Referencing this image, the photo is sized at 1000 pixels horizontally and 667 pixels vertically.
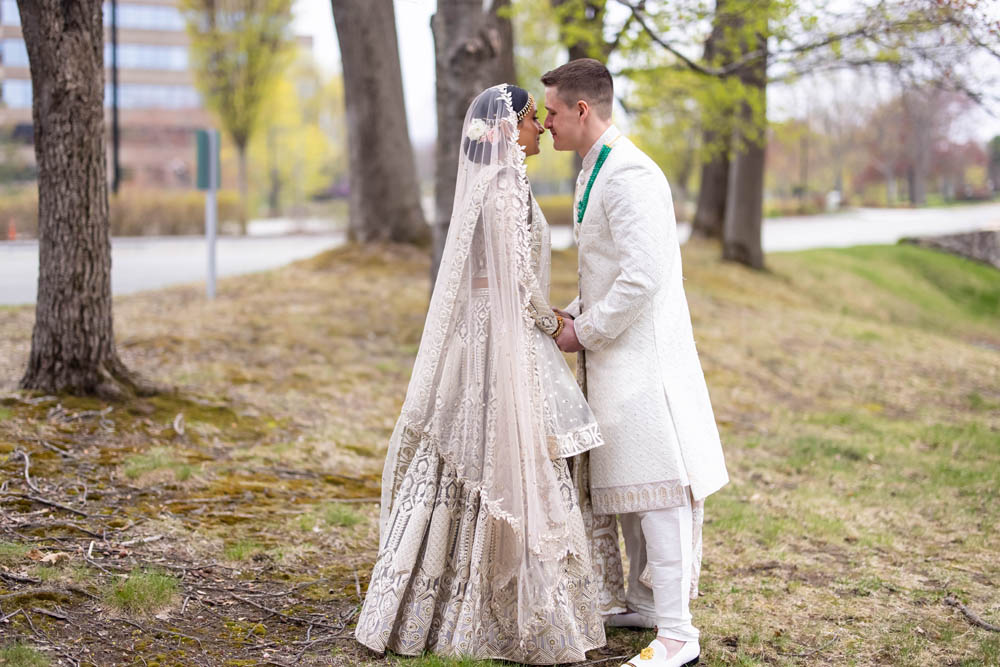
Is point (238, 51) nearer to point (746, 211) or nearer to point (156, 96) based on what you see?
point (746, 211)

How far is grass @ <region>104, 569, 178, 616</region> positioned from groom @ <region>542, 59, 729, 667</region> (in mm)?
1728

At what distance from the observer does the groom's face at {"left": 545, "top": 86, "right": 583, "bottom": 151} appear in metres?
3.45

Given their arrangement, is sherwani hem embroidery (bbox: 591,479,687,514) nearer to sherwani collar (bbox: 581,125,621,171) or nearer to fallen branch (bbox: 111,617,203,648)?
sherwani collar (bbox: 581,125,621,171)

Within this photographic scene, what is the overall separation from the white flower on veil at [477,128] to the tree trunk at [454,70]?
4.58 m

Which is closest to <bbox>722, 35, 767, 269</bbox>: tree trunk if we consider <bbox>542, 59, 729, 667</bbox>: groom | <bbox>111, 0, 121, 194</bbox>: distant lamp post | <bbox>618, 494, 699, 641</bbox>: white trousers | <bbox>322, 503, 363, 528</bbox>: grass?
<bbox>322, 503, 363, 528</bbox>: grass

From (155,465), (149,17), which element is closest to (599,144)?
(155,465)

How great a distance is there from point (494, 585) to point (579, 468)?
523 mm

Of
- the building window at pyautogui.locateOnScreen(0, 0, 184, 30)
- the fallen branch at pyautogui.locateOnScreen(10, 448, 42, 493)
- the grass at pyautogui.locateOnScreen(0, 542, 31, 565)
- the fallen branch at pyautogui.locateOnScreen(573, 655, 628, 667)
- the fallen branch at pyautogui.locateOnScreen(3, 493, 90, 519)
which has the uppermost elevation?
the building window at pyautogui.locateOnScreen(0, 0, 184, 30)

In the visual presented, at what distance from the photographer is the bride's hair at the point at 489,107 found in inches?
131

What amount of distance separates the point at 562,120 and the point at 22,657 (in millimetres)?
2529

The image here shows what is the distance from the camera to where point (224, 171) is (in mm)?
47438

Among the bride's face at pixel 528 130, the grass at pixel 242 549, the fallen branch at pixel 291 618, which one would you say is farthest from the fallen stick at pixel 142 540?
the bride's face at pixel 528 130

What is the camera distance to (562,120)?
11.4 feet

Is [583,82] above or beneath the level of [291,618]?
above
